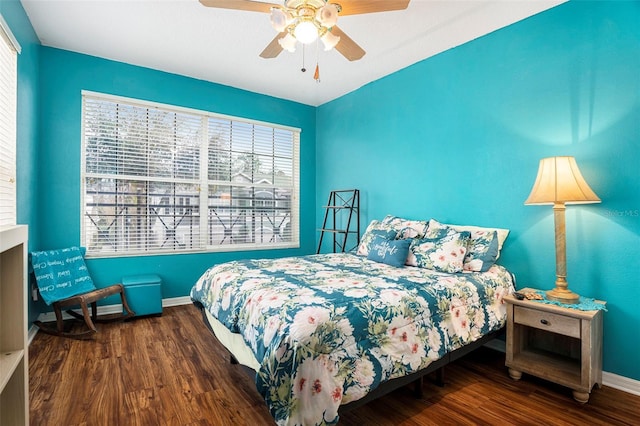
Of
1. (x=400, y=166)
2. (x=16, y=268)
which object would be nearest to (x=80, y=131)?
(x=16, y=268)

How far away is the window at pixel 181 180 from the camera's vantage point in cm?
360

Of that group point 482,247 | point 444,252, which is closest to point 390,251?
point 444,252

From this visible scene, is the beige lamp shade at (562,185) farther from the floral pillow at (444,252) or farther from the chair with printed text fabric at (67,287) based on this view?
the chair with printed text fabric at (67,287)

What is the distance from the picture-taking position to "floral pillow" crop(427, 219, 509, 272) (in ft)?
8.45

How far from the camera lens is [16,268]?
120 cm

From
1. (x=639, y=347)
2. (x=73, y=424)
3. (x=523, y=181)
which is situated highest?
(x=523, y=181)

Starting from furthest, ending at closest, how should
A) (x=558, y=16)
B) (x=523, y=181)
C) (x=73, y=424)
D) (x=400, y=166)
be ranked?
(x=400, y=166)
(x=523, y=181)
(x=558, y=16)
(x=73, y=424)

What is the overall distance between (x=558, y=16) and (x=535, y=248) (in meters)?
1.80

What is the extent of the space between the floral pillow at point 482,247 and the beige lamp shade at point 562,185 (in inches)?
20.0

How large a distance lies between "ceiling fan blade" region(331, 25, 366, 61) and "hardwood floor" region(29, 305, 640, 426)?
2.40 metres

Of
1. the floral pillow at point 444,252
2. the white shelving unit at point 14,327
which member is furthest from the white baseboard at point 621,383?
the white shelving unit at point 14,327

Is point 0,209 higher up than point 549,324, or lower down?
higher up

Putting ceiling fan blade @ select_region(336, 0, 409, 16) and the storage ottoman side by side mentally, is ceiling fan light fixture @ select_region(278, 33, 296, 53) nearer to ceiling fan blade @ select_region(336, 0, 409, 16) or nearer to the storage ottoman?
ceiling fan blade @ select_region(336, 0, 409, 16)

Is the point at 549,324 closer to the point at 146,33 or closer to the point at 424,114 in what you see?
the point at 424,114
